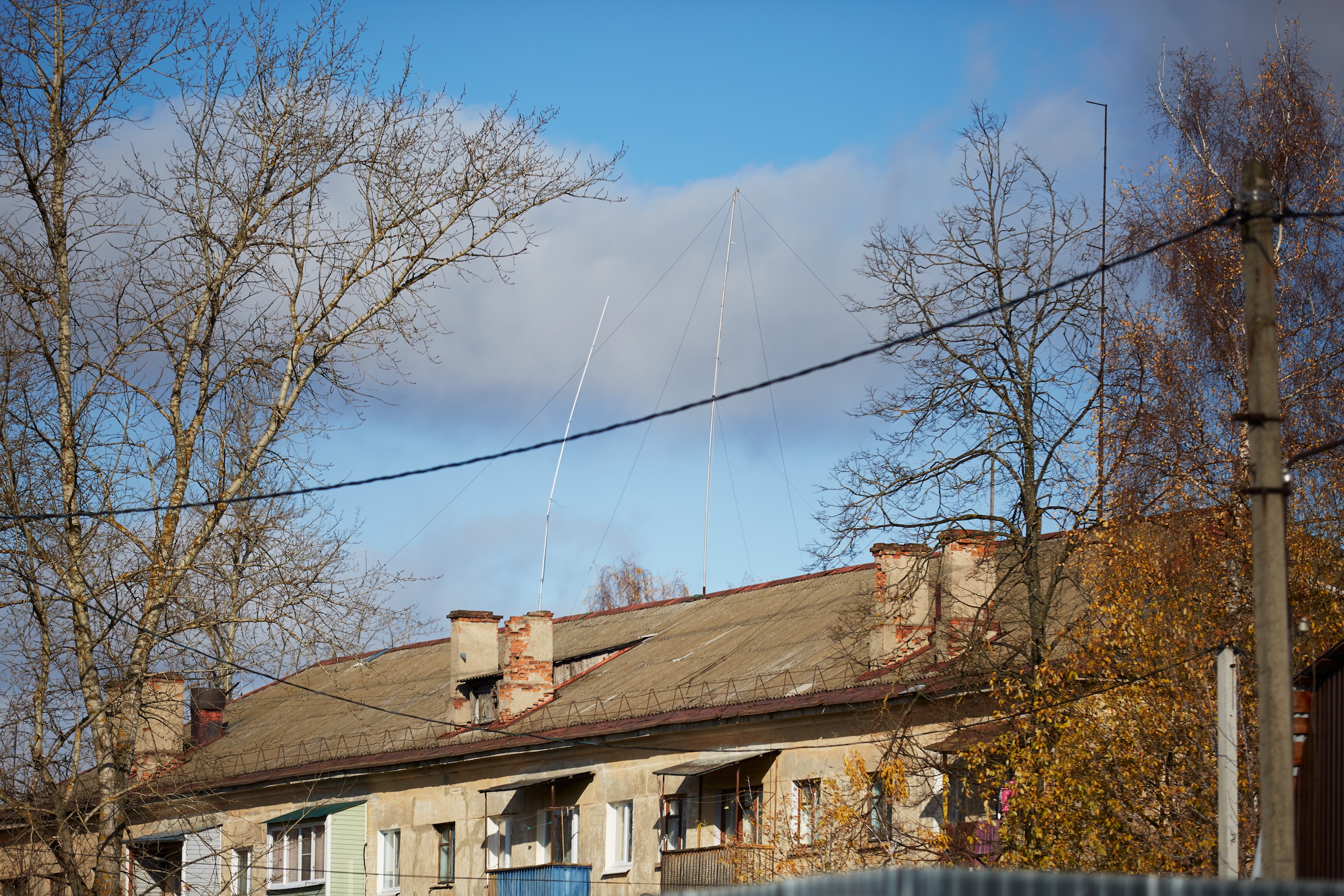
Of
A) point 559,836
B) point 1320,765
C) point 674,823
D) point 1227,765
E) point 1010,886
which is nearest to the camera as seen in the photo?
point 1010,886

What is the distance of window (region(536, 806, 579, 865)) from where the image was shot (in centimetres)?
2681

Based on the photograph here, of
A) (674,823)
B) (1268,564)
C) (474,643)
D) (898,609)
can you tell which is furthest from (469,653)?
(1268,564)

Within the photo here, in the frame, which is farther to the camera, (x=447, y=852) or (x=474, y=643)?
(x=474, y=643)

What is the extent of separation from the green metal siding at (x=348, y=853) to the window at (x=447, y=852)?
2162 mm

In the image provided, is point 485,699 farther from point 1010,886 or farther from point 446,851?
point 1010,886

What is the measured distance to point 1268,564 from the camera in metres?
9.53

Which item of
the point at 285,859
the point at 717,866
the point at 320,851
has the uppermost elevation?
the point at 717,866

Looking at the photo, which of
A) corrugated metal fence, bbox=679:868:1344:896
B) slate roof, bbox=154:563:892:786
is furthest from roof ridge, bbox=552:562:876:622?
corrugated metal fence, bbox=679:868:1344:896

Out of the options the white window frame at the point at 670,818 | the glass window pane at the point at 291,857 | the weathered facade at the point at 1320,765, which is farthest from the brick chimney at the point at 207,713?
the weathered facade at the point at 1320,765

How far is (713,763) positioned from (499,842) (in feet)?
23.5

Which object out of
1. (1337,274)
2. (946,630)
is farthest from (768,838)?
(1337,274)

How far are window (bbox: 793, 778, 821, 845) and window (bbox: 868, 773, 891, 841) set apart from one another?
2.64 ft

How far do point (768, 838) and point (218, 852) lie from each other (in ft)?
27.4

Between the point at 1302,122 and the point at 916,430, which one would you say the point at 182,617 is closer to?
the point at 916,430
